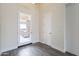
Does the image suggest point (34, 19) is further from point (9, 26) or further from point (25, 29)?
point (9, 26)

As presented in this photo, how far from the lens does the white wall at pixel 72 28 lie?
101 inches

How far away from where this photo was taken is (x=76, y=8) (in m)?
2.57

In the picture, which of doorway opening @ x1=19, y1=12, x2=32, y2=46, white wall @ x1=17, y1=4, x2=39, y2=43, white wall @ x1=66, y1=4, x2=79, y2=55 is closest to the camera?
white wall @ x1=66, y1=4, x2=79, y2=55

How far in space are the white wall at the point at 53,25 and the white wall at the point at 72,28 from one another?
18 centimetres

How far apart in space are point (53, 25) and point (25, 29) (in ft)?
4.54

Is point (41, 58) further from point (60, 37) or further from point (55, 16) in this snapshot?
point (55, 16)

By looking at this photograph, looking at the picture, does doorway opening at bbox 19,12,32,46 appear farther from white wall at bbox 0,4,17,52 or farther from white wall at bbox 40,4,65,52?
white wall at bbox 40,4,65,52

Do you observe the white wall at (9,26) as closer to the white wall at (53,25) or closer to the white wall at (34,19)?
the white wall at (34,19)

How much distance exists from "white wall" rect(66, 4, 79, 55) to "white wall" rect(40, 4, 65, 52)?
0.59ft

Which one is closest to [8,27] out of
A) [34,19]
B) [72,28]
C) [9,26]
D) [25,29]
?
[9,26]

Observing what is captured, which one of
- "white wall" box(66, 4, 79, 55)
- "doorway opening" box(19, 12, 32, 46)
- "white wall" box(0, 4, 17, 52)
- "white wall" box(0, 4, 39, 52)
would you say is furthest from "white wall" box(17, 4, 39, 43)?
"white wall" box(66, 4, 79, 55)

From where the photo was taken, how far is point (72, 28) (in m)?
2.72

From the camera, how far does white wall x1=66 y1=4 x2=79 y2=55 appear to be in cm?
257

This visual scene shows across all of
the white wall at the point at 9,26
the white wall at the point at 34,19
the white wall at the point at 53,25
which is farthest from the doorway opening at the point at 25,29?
the white wall at the point at 53,25
